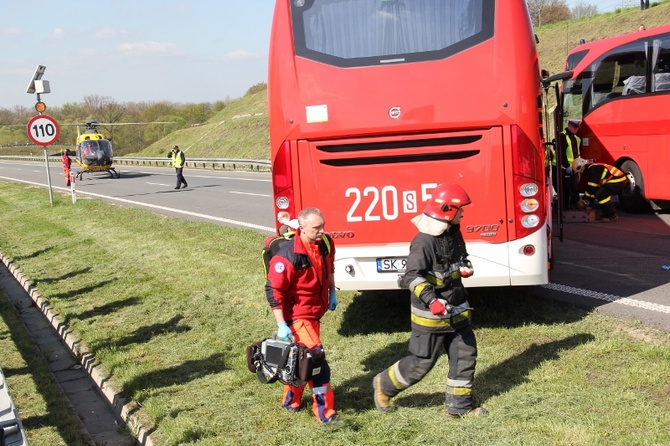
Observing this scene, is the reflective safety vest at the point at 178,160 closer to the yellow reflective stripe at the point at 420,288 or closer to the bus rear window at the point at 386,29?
the bus rear window at the point at 386,29

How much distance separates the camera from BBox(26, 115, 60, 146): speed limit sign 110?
1871cm

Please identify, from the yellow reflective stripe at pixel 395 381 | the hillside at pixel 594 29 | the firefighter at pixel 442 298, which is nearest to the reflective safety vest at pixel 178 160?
the hillside at pixel 594 29

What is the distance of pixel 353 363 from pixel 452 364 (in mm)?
1586

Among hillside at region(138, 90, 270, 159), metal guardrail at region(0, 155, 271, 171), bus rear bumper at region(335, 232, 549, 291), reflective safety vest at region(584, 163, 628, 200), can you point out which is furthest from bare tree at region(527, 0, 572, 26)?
bus rear bumper at region(335, 232, 549, 291)

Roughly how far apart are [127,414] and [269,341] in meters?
1.72

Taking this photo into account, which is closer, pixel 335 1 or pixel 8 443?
pixel 8 443

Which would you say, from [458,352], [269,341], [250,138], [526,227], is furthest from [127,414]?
[250,138]

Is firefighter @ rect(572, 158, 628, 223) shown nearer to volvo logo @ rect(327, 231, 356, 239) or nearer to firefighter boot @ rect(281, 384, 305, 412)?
volvo logo @ rect(327, 231, 356, 239)

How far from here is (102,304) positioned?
32.2ft

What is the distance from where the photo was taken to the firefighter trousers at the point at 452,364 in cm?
511

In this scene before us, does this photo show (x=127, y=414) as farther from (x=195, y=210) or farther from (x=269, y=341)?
(x=195, y=210)

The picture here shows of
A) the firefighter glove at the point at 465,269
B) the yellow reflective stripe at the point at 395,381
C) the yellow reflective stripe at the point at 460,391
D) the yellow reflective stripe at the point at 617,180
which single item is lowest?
the yellow reflective stripe at the point at 460,391

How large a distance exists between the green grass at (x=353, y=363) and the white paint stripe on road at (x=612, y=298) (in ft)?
1.92

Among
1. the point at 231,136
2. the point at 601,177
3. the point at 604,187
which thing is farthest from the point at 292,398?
the point at 231,136
